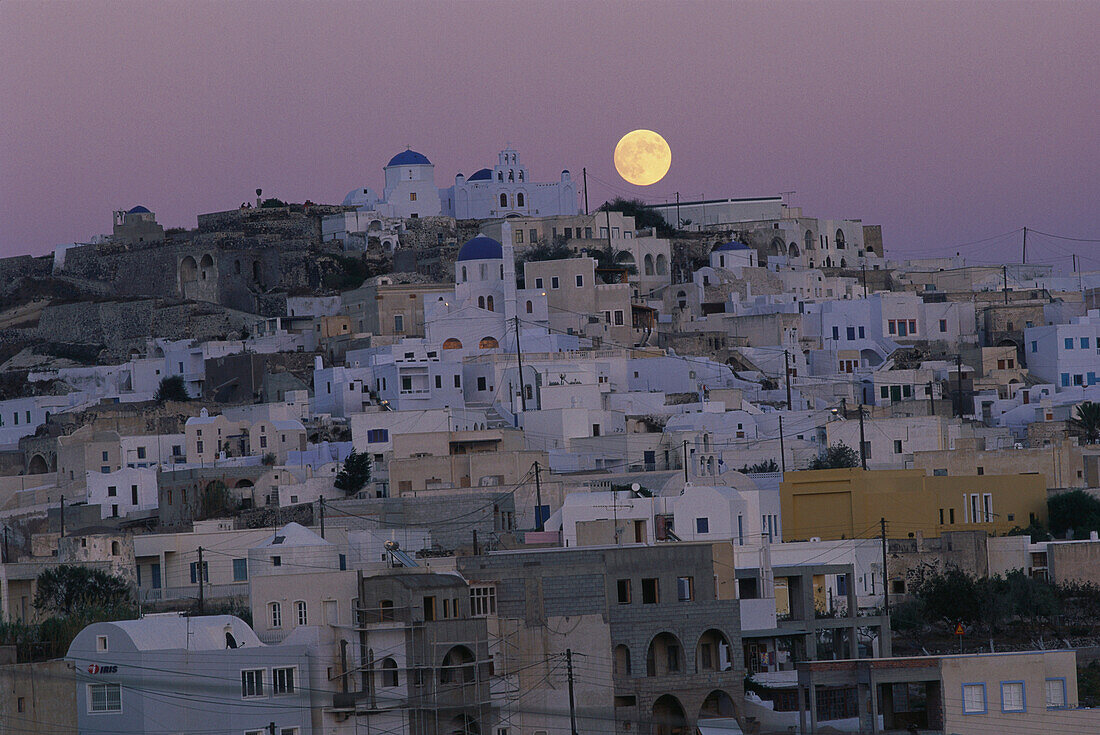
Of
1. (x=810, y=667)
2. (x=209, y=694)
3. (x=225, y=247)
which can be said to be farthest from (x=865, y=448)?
(x=225, y=247)

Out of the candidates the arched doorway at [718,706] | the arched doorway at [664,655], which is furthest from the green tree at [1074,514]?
the arched doorway at [664,655]

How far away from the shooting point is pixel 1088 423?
2003 inches

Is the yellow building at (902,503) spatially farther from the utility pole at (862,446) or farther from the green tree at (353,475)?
the green tree at (353,475)

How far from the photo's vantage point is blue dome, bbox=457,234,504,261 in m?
62.4

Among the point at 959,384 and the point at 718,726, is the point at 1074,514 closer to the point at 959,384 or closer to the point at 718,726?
the point at 959,384

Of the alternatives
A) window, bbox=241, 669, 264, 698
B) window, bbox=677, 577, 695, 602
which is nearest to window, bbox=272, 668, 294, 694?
window, bbox=241, 669, 264, 698

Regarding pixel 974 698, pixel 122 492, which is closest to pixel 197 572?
pixel 122 492

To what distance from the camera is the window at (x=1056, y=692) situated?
31359 mm

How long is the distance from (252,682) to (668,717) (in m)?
6.67

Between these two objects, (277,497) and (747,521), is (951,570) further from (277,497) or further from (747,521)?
(277,497)

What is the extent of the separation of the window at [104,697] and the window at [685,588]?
8.94 metres

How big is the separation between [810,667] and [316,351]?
34.2 meters

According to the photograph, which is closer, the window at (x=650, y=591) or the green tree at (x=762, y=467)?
the window at (x=650, y=591)

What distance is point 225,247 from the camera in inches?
2990
